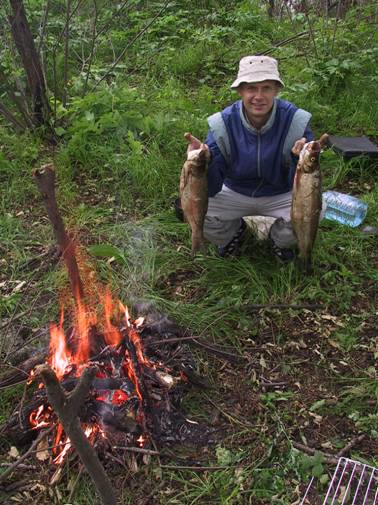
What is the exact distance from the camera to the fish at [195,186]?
2.71m

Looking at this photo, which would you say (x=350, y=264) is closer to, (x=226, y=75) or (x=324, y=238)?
(x=324, y=238)

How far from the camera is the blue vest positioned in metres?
3.27

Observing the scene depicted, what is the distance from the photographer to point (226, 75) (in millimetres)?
6977

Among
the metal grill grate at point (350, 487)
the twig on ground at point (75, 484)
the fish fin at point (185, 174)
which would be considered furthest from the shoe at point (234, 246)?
the twig on ground at point (75, 484)

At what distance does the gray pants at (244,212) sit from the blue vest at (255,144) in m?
0.20

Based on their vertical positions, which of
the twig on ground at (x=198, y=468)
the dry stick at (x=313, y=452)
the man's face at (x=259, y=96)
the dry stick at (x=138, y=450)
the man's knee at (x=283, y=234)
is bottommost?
the dry stick at (x=313, y=452)

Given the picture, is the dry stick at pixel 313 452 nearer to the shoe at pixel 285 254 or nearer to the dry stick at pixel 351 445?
the dry stick at pixel 351 445

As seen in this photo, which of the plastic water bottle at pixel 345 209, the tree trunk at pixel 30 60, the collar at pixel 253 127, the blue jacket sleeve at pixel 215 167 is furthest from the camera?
the tree trunk at pixel 30 60

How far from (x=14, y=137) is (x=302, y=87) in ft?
10.8

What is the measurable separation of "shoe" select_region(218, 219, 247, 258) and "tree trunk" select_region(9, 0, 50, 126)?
282 centimetres

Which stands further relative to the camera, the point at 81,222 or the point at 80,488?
the point at 81,222

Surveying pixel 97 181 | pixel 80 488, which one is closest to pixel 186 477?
pixel 80 488

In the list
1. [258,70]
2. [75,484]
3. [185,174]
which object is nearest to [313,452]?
[75,484]

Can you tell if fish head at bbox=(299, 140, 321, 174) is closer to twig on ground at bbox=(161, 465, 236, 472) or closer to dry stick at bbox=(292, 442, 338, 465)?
dry stick at bbox=(292, 442, 338, 465)
